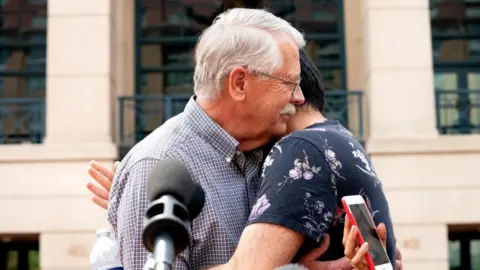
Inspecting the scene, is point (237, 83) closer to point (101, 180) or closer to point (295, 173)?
point (295, 173)

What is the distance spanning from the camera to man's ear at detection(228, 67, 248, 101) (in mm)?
2303

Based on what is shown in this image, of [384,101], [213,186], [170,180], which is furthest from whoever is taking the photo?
[384,101]

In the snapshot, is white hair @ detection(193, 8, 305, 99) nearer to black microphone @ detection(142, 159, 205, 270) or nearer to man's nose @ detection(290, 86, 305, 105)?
man's nose @ detection(290, 86, 305, 105)

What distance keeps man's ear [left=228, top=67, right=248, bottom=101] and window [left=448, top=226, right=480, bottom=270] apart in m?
11.1

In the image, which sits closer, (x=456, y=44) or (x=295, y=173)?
(x=295, y=173)

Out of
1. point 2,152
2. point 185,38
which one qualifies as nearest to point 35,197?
point 2,152

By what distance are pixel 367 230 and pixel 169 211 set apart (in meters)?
0.76

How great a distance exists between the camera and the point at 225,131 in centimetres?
240

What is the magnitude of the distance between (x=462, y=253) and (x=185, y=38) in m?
5.73

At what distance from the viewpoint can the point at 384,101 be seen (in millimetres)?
11148

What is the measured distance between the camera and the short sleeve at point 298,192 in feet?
6.97

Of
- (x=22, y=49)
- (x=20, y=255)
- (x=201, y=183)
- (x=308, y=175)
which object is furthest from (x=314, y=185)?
(x=20, y=255)

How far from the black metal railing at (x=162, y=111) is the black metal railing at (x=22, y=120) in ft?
4.18

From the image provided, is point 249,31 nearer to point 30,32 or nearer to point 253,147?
point 253,147
